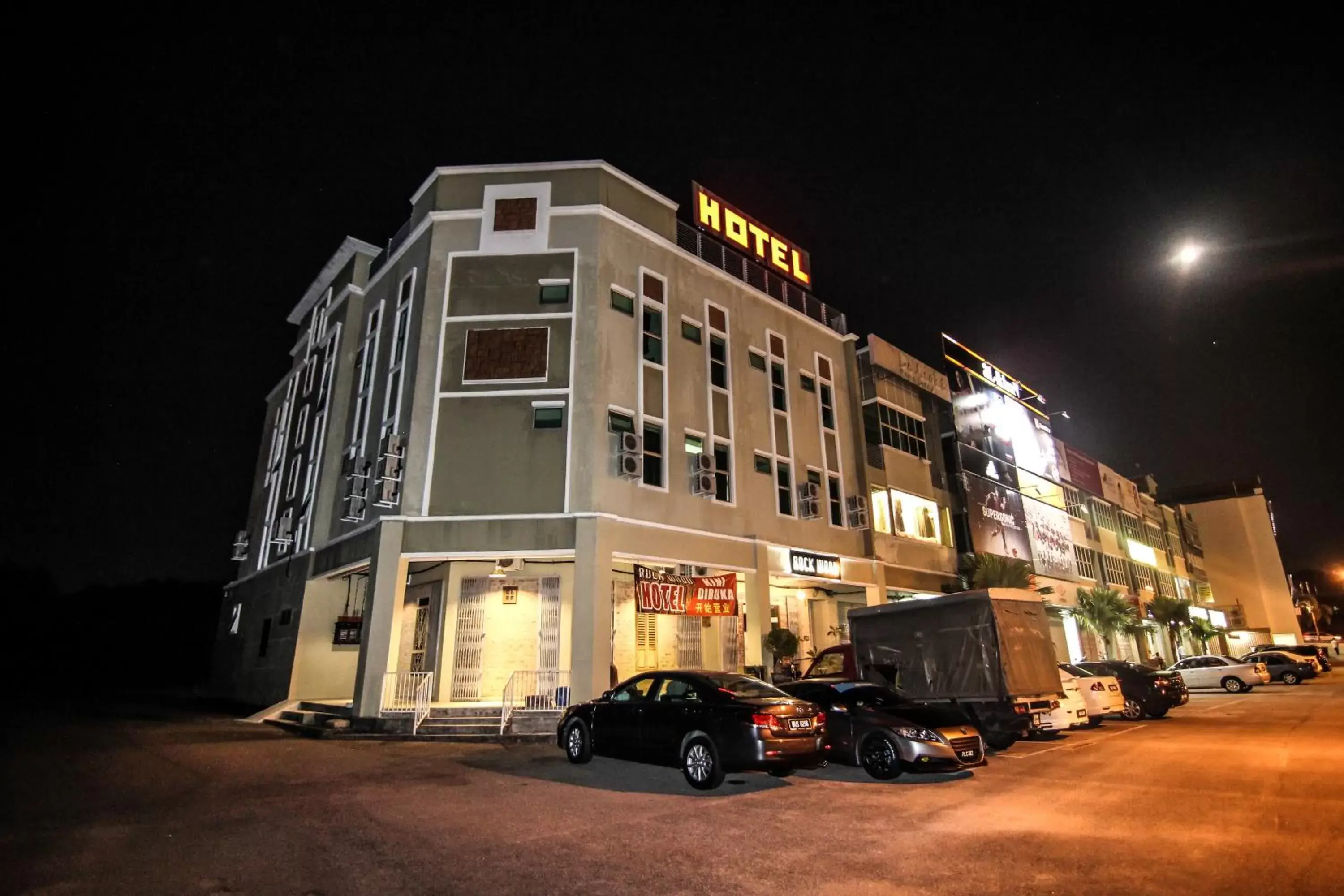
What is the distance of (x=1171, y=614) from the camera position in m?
45.4

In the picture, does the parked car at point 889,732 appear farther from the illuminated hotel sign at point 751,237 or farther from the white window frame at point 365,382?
the illuminated hotel sign at point 751,237

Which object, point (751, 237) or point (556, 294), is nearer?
point (556, 294)

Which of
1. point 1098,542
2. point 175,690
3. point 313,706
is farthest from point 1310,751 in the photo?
point 175,690

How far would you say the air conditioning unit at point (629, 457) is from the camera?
18.2 meters

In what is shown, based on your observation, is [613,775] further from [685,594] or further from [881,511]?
[881,511]

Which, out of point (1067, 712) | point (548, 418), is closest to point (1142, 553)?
point (1067, 712)

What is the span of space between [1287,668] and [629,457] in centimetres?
3279

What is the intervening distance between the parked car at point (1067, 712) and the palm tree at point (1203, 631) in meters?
43.6

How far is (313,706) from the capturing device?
64.7 ft

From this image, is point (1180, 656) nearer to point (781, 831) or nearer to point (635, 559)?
point (635, 559)

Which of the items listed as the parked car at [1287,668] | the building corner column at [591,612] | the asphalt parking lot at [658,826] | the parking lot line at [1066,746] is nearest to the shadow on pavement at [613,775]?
the asphalt parking lot at [658,826]

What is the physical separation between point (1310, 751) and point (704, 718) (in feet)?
33.1

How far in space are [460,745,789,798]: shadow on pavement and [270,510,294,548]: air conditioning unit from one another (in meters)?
16.5

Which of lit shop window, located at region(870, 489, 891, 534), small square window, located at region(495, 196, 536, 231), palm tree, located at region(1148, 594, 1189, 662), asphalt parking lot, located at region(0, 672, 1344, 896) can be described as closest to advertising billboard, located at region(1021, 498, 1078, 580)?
palm tree, located at region(1148, 594, 1189, 662)
